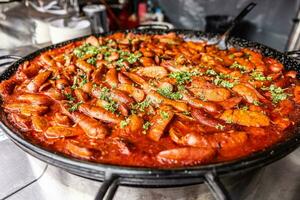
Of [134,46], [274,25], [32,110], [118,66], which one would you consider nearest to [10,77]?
[32,110]

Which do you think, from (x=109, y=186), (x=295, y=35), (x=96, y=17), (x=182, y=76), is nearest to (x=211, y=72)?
(x=182, y=76)

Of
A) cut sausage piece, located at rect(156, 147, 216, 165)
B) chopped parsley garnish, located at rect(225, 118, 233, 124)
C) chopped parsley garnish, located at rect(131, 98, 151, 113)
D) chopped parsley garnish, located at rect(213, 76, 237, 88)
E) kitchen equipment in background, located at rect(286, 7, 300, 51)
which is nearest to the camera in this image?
cut sausage piece, located at rect(156, 147, 216, 165)

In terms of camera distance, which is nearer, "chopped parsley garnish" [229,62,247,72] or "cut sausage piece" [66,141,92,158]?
"cut sausage piece" [66,141,92,158]

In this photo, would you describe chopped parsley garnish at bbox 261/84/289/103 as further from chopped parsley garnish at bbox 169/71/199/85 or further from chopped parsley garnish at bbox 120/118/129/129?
chopped parsley garnish at bbox 120/118/129/129

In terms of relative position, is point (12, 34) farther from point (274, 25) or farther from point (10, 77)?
point (274, 25)

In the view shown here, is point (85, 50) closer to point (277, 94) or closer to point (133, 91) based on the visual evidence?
point (133, 91)

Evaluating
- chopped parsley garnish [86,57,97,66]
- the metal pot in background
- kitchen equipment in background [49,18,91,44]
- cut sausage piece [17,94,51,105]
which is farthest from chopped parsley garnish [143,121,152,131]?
the metal pot in background

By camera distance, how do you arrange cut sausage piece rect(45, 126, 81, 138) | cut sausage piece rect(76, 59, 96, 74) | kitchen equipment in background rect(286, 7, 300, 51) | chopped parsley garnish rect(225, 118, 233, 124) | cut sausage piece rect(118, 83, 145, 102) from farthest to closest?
kitchen equipment in background rect(286, 7, 300, 51), cut sausage piece rect(76, 59, 96, 74), cut sausage piece rect(118, 83, 145, 102), chopped parsley garnish rect(225, 118, 233, 124), cut sausage piece rect(45, 126, 81, 138)
